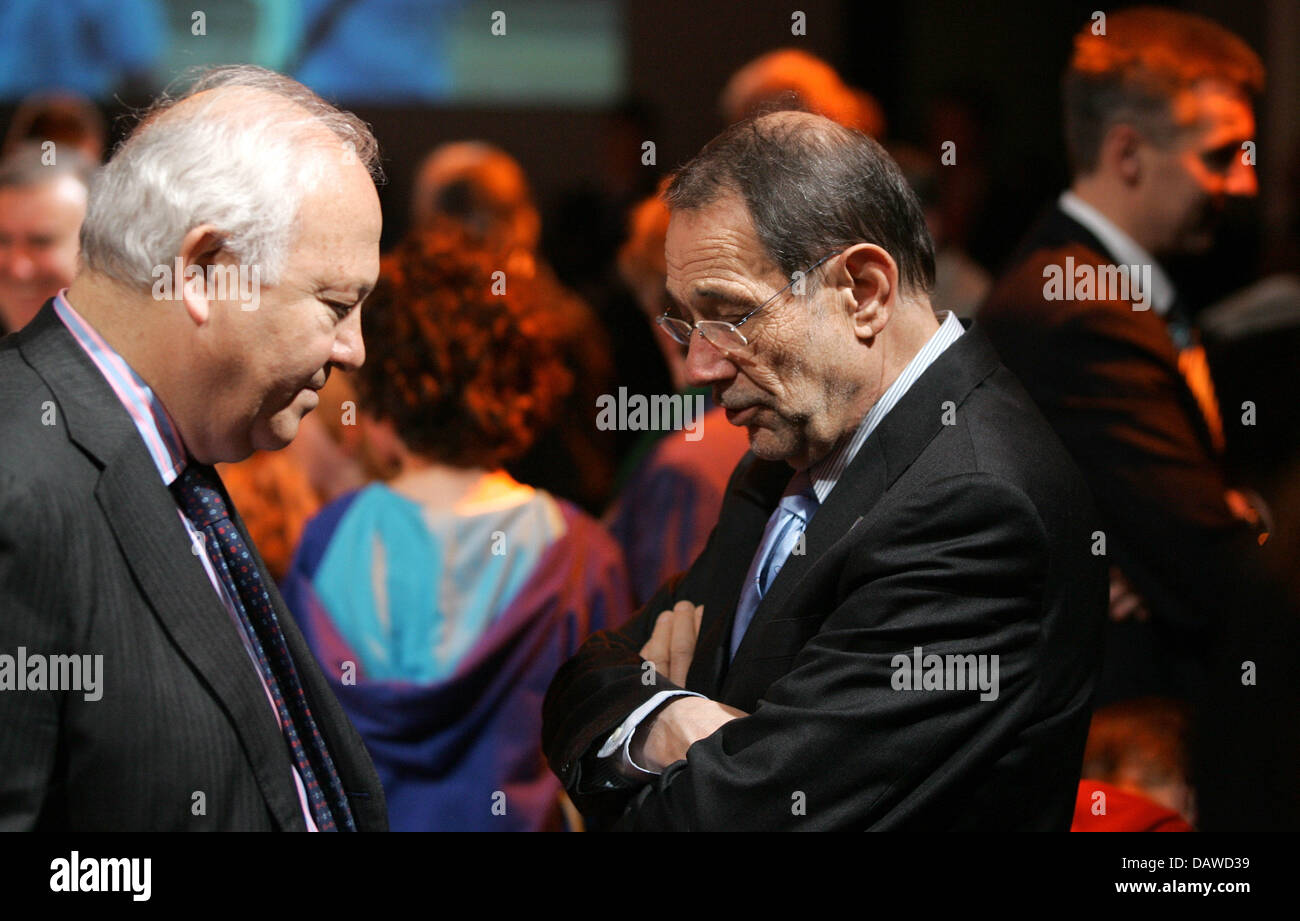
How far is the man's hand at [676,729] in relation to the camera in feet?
6.27

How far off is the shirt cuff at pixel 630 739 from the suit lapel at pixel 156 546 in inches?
18.5

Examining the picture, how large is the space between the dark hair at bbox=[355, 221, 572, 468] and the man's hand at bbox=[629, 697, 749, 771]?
108 centimetres

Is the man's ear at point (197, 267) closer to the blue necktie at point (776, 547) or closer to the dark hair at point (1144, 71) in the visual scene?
the blue necktie at point (776, 547)

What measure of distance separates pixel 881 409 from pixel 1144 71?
6.09ft

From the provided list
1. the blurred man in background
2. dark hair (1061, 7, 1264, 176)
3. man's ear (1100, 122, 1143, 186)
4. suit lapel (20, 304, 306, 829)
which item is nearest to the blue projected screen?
the blurred man in background

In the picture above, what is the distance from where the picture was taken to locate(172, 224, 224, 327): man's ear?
1704 mm

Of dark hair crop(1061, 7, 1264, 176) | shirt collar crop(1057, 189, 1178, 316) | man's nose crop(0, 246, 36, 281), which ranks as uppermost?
dark hair crop(1061, 7, 1264, 176)

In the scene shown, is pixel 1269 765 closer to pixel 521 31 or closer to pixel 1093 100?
pixel 1093 100

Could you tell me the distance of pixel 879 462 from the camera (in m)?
1.93

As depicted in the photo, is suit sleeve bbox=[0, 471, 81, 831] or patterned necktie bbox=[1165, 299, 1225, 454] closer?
suit sleeve bbox=[0, 471, 81, 831]

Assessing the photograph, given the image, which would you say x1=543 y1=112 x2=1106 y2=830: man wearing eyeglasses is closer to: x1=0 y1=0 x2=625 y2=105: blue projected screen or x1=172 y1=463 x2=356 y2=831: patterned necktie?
x1=172 y1=463 x2=356 y2=831: patterned necktie

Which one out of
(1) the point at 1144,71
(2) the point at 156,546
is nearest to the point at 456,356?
(2) the point at 156,546

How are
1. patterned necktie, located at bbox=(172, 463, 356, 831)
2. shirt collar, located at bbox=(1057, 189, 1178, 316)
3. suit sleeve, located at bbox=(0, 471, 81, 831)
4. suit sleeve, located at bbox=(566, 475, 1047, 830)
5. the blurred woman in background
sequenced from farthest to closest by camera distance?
shirt collar, located at bbox=(1057, 189, 1178, 316), the blurred woman in background, patterned necktie, located at bbox=(172, 463, 356, 831), suit sleeve, located at bbox=(566, 475, 1047, 830), suit sleeve, located at bbox=(0, 471, 81, 831)

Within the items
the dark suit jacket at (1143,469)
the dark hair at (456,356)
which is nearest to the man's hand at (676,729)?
the dark hair at (456,356)
